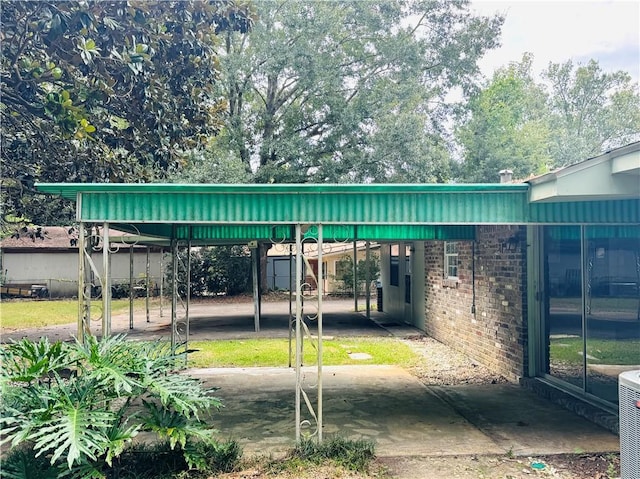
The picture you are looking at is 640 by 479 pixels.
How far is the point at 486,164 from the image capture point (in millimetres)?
23047

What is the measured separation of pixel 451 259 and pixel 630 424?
24.9 feet

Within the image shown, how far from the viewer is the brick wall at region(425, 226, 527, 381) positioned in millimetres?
7727

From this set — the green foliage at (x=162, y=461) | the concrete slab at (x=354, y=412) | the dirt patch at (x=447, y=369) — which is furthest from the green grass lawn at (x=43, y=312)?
the green foliage at (x=162, y=461)

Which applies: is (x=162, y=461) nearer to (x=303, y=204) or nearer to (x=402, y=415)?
(x=303, y=204)

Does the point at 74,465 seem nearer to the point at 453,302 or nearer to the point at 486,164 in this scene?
the point at 453,302

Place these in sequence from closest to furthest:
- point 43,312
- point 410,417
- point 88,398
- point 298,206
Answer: point 88,398, point 298,206, point 410,417, point 43,312

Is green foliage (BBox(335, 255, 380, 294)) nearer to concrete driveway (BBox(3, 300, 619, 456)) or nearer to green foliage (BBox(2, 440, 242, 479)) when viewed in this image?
concrete driveway (BBox(3, 300, 619, 456))

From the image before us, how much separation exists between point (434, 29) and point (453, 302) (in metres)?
12.9

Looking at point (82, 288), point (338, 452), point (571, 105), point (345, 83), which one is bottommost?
point (338, 452)

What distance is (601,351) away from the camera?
633cm

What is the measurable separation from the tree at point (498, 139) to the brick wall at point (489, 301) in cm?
1255

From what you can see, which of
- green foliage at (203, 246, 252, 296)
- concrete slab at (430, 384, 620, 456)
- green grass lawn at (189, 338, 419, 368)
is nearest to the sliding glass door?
concrete slab at (430, 384, 620, 456)

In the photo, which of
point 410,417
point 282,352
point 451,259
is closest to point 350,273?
point 451,259

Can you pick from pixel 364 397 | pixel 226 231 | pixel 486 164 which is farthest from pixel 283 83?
Result: pixel 364 397
